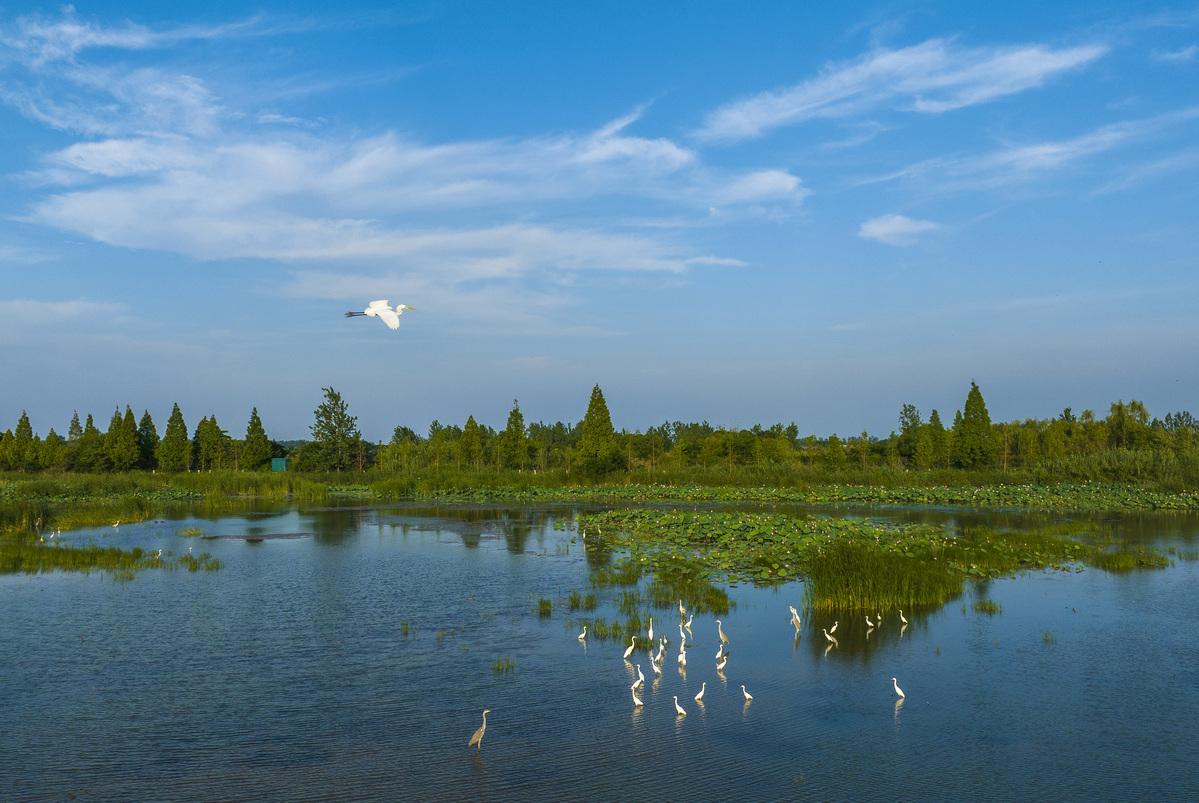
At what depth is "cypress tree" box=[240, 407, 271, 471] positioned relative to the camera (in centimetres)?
5659

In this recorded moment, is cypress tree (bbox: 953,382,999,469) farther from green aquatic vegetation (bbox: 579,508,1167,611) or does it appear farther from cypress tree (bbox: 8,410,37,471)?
cypress tree (bbox: 8,410,37,471)

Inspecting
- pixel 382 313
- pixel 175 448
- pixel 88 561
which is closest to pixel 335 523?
pixel 88 561

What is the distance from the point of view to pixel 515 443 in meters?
50.9

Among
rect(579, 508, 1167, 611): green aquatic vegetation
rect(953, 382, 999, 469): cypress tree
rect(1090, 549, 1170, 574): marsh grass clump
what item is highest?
rect(953, 382, 999, 469): cypress tree

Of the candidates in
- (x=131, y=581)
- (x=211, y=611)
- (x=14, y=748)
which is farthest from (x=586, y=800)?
(x=131, y=581)

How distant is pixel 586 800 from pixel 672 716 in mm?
→ 2012

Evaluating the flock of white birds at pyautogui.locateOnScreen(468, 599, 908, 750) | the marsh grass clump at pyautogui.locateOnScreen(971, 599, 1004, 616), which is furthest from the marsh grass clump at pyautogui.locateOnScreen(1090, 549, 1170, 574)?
the flock of white birds at pyautogui.locateOnScreen(468, 599, 908, 750)

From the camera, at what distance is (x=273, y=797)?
699 centimetres

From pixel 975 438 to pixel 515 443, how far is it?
24.9 meters

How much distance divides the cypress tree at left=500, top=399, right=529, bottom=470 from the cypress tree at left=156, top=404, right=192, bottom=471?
19934 mm

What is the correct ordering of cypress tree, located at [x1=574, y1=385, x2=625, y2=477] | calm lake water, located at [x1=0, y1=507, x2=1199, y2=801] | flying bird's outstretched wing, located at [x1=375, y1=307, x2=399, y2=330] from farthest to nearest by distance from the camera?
cypress tree, located at [x1=574, y1=385, x2=625, y2=477]
flying bird's outstretched wing, located at [x1=375, y1=307, x2=399, y2=330]
calm lake water, located at [x1=0, y1=507, x2=1199, y2=801]

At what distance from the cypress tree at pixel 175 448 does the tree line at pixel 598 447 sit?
6cm

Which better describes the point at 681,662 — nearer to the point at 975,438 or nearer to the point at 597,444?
the point at 597,444

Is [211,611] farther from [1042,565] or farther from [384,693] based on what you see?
[1042,565]
